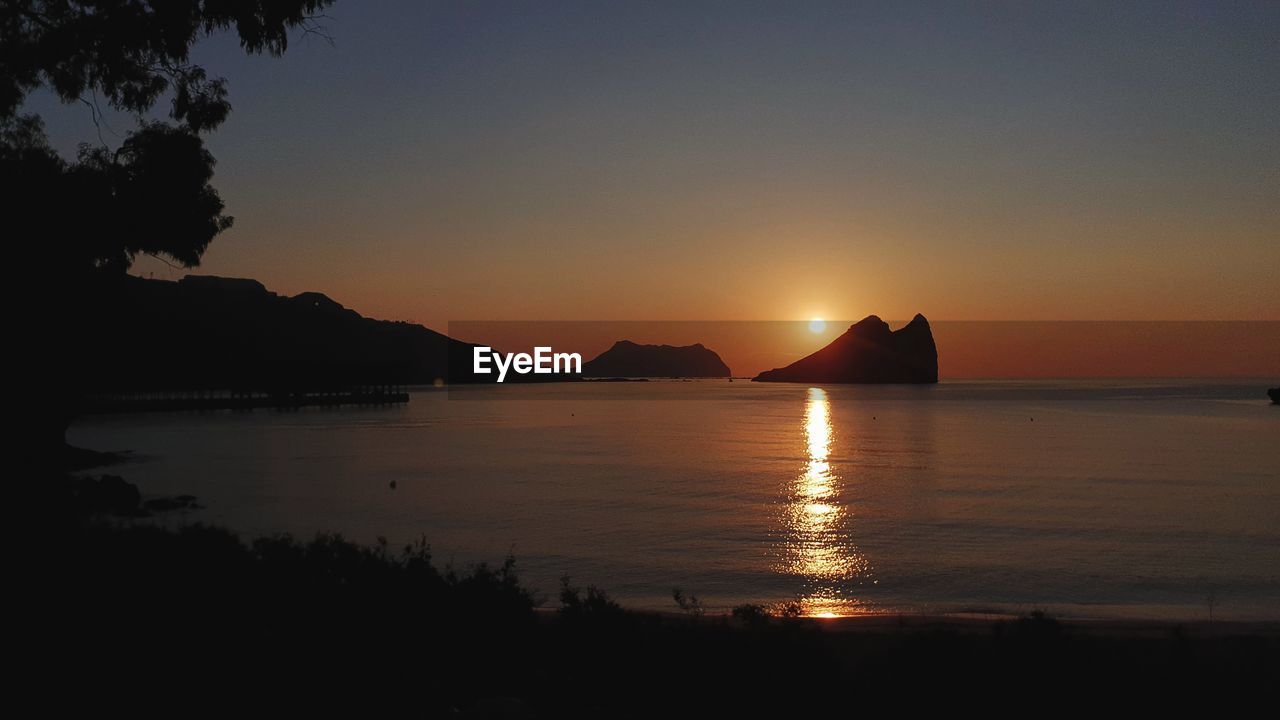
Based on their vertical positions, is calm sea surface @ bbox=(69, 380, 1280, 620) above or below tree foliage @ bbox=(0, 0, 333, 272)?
below

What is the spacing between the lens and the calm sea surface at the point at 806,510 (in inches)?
802

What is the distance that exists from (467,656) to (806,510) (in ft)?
87.9

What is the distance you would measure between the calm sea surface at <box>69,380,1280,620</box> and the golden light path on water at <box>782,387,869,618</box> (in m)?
0.11

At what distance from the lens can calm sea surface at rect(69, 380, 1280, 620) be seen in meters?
20.4

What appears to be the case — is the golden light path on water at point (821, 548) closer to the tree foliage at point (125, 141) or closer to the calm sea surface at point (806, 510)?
the calm sea surface at point (806, 510)

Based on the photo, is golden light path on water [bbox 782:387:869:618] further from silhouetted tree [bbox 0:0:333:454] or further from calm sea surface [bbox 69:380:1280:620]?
silhouetted tree [bbox 0:0:333:454]

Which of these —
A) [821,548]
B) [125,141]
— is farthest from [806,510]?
[125,141]

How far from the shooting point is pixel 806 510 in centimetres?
3403

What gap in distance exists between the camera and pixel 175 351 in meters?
162

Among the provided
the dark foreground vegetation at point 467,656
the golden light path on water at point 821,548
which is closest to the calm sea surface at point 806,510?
the golden light path on water at point 821,548

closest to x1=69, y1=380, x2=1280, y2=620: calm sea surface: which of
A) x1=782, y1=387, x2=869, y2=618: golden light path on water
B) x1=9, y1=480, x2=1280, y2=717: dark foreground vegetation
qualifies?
x1=782, y1=387, x2=869, y2=618: golden light path on water

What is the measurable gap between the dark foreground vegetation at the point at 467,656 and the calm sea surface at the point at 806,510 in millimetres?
8323

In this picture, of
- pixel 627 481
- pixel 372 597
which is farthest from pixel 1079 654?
pixel 627 481

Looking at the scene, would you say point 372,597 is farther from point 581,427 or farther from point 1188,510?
point 581,427
